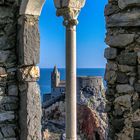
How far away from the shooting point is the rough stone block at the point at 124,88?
3.42m

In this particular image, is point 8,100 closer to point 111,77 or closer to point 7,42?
point 7,42

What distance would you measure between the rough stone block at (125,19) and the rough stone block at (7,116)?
9.16 feet

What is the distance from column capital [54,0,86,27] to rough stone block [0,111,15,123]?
1662mm

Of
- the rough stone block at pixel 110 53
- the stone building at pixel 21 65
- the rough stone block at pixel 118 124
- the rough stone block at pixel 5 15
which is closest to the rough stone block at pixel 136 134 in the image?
the rough stone block at pixel 118 124

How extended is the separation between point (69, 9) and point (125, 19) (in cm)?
253

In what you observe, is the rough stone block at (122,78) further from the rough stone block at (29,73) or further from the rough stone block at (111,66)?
the rough stone block at (29,73)

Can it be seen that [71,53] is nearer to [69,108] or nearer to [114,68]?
[69,108]

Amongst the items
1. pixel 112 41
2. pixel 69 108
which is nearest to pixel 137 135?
pixel 112 41

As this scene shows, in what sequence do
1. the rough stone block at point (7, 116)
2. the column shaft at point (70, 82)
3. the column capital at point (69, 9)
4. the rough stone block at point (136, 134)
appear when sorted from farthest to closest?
the column shaft at point (70, 82)
the column capital at point (69, 9)
the rough stone block at point (7, 116)
the rough stone block at point (136, 134)

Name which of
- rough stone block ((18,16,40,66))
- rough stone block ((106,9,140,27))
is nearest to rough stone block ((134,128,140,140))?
rough stone block ((106,9,140,27))

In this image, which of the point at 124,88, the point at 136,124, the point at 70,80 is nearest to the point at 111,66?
the point at 124,88

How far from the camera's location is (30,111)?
5832mm

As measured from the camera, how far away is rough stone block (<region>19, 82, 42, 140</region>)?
5.80 m

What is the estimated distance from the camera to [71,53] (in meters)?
6.20
